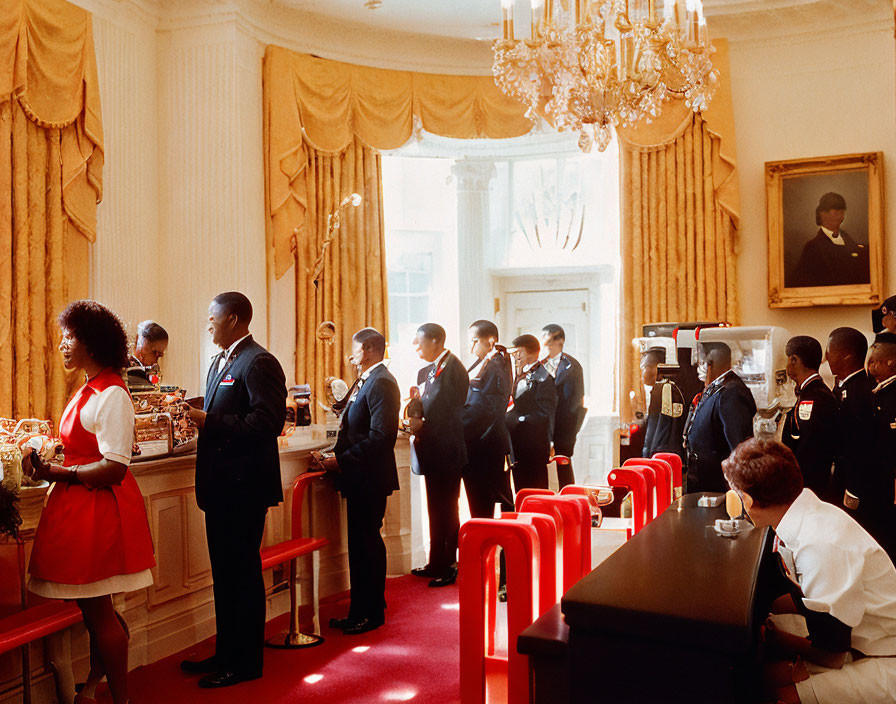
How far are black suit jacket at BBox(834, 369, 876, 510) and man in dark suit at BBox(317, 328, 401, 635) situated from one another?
2302 millimetres

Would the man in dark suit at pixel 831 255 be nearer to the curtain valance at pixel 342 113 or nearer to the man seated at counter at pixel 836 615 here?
the curtain valance at pixel 342 113

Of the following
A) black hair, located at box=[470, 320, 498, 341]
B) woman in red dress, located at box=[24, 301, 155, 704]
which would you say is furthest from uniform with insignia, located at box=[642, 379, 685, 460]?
woman in red dress, located at box=[24, 301, 155, 704]

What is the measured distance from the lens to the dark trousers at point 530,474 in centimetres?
605

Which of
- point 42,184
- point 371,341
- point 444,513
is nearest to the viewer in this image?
point 371,341

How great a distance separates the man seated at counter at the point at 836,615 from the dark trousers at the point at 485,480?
10.7 ft

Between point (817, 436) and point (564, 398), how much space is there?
8.64 ft

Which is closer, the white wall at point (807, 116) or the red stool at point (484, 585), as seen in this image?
the red stool at point (484, 585)

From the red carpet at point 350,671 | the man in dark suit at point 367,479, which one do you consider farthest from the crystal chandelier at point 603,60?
the red carpet at point 350,671

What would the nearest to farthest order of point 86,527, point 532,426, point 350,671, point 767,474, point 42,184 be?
point 767,474
point 86,527
point 350,671
point 42,184
point 532,426

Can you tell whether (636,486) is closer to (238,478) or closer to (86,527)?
(238,478)

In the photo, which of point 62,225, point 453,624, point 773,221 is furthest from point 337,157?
point 453,624

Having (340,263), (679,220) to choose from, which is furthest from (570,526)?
(679,220)

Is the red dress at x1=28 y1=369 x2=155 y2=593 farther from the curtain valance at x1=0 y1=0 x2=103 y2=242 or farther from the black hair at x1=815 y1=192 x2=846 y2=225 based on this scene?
the black hair at x1=815 y1=192 x2=846 y2=225

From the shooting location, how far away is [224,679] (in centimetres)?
351
